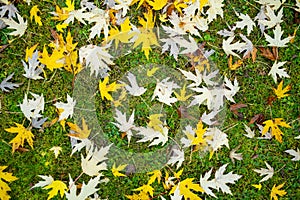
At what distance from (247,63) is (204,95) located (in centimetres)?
30

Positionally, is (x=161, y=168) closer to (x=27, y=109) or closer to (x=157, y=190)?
(x=157, y=190)

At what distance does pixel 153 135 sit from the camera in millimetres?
2201

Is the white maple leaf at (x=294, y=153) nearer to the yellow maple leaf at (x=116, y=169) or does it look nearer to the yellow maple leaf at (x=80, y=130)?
the yellow maple leaf at (x=116, y=169)

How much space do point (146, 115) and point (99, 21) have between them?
1.88 ft

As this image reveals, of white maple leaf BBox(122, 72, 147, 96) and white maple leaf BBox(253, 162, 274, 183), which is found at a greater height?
white maple leaf BBox(122, 72, 147, 96)

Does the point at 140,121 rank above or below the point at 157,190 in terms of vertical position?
above

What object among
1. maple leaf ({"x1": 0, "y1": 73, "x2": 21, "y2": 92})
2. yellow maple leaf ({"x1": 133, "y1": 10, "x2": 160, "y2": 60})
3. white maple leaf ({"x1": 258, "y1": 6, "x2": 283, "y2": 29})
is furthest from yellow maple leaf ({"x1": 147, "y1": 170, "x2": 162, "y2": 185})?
white maple leaf ({"x1": 258, "y1": 6, "x2": 283, "y2": 29})

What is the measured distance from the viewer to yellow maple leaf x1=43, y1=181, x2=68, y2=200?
212cm

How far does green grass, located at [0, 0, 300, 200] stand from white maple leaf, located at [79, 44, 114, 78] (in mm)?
45

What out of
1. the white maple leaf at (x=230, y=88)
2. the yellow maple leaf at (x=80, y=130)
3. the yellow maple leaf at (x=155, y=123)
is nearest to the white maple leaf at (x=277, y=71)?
the white maple leaf at (x=230, y=88)

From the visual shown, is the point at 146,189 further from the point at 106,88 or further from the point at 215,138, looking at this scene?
the point at 106,88

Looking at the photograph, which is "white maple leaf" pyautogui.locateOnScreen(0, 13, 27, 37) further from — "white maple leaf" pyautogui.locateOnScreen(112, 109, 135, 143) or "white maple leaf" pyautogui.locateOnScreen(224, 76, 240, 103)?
"white maple leaf" pyautogui.locateOnScreen(224, 76, 240, 103)

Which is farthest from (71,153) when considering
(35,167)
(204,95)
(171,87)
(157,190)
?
(204,95)

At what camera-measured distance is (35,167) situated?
2.13 metres
